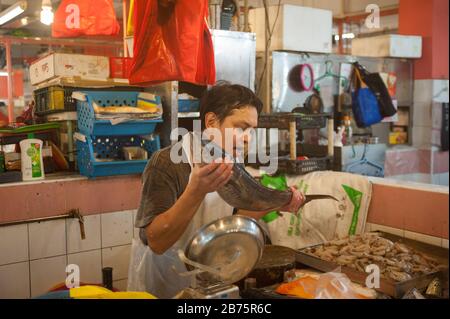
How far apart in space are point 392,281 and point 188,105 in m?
2.01

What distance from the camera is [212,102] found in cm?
202

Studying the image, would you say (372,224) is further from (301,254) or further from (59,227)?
(59,227)

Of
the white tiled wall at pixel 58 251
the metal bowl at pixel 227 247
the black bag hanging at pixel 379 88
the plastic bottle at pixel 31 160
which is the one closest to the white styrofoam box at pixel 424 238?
the metal bowl at pixel 227 247

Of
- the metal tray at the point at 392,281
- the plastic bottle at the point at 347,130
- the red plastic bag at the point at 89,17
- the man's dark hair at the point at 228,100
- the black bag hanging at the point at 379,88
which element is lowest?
the metal tray at the point at 392,281

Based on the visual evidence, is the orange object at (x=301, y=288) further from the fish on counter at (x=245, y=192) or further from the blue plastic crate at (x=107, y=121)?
the blue plastic crate at (x=107, y=121)

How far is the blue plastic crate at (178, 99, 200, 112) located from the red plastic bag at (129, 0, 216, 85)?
A: 1.10 m

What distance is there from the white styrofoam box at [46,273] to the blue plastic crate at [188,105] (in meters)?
1.23

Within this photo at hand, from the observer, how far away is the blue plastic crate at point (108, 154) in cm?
312

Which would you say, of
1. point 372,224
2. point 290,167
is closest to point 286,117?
point 290,167

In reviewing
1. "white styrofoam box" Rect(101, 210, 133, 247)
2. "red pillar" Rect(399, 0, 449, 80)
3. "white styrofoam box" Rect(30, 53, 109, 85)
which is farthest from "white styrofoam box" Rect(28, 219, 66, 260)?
"red pillar" Rect(399, 0, 449, 80)

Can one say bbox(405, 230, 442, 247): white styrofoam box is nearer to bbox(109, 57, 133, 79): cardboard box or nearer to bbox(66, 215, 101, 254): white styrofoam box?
bbox(66, 215, 101, 254): white styrofoam box

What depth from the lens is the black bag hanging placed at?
17.3 feet

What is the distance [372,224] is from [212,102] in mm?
1300

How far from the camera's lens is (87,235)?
3.24m
